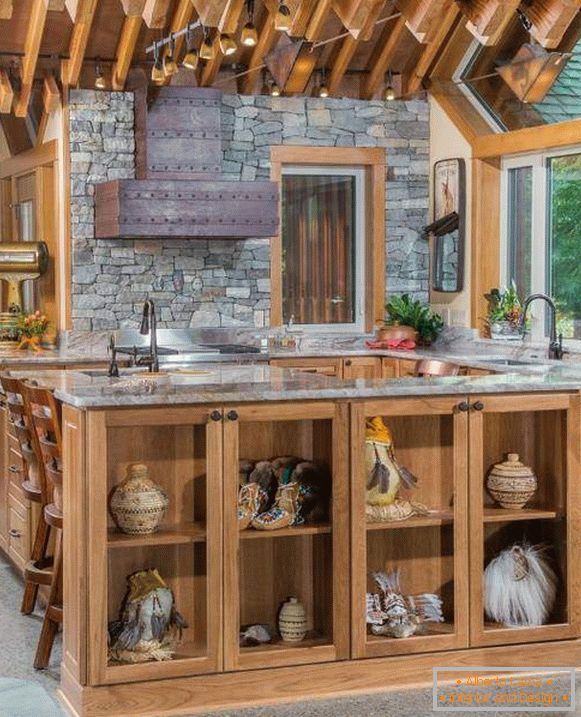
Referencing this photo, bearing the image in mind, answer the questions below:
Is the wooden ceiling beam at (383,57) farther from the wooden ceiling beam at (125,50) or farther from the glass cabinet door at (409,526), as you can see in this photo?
the glass cabinet door at (409,526)

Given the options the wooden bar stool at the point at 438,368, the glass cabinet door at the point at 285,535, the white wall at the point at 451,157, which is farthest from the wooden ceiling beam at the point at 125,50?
the glass cabinet door at the point at 285,535

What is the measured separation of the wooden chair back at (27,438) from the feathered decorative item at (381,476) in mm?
1624

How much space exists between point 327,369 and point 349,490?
4.44 metres

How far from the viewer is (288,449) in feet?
18.0

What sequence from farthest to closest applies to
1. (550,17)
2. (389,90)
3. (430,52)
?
(389,90), (430,52), (550,17)

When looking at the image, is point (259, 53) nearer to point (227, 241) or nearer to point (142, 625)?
point (227, 241)

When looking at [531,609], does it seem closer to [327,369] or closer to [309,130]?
[327,369]

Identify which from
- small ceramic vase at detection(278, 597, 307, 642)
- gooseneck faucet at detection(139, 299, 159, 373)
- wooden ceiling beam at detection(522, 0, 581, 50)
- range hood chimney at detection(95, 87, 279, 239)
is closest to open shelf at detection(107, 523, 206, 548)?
small ceramic vase at detection(278, 597, 307, 642)

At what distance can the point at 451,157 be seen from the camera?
1007 centimetres

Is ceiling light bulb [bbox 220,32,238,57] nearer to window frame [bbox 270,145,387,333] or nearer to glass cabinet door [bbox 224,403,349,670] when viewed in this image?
window frame [bbox 270,145,387,333]

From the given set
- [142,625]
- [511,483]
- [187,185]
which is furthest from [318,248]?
[142,625]

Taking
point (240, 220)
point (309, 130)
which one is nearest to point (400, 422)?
point (240, 220)

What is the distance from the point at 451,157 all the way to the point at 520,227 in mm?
866

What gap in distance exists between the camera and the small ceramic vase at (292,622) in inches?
210
